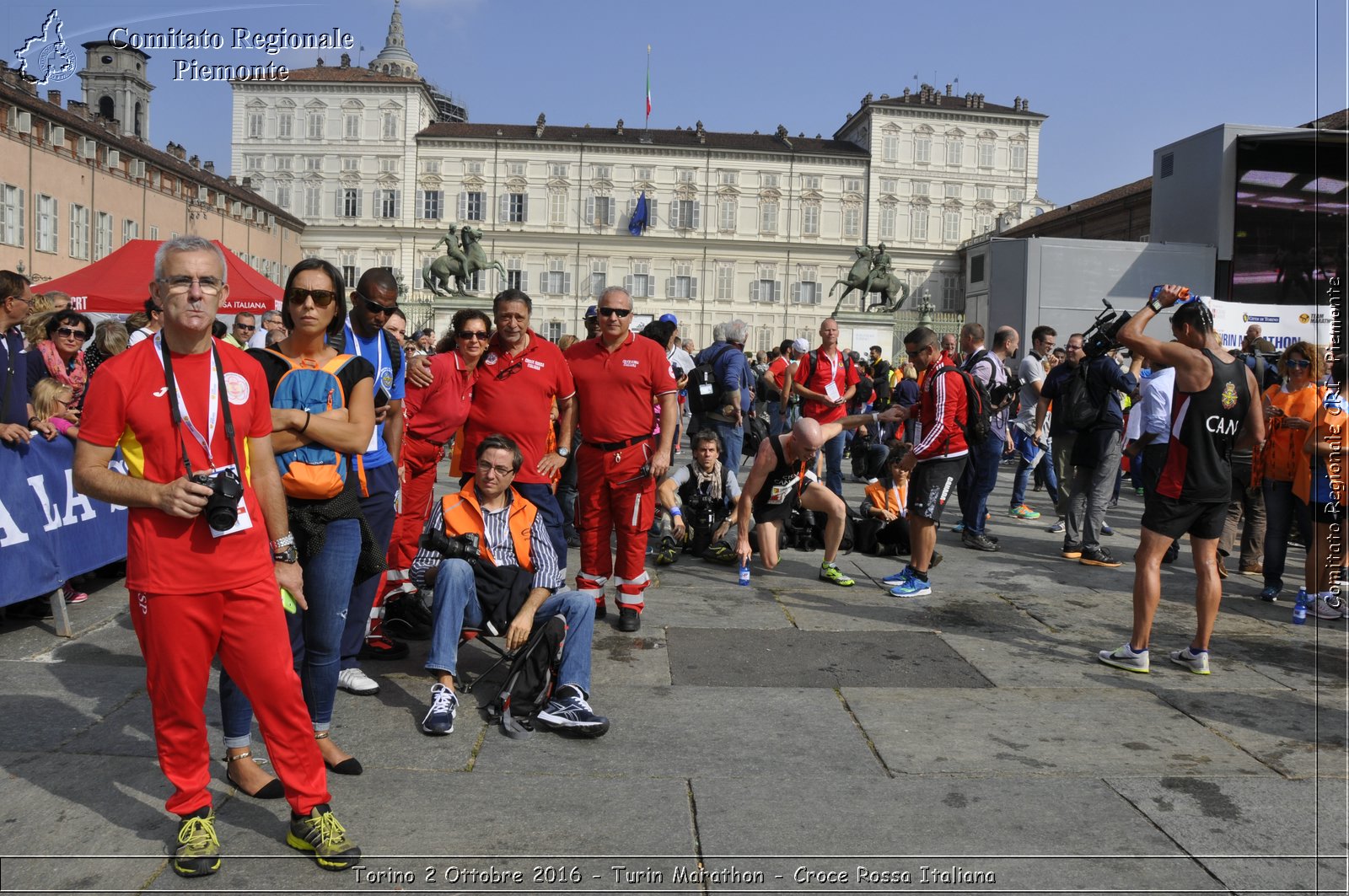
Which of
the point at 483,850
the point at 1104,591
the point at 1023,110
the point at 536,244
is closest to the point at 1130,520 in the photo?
the point at 1104,591

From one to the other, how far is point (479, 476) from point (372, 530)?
0.67m

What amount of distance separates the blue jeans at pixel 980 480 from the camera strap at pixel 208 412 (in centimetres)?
756

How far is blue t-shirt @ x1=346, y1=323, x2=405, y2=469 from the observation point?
4.61m

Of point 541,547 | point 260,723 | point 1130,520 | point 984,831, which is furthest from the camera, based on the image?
point 1130,520

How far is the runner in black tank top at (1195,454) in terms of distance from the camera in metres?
5.55

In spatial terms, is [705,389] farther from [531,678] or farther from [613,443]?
[531,678]

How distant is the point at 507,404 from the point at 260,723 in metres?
2.73

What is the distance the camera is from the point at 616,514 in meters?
6.42

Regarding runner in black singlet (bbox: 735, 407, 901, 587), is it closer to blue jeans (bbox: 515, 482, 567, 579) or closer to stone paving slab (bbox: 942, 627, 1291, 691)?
stone paving slab (bbox: 942, 627, 1291, 691)

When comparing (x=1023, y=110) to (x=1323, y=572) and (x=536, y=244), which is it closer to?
(x=536, y=244)

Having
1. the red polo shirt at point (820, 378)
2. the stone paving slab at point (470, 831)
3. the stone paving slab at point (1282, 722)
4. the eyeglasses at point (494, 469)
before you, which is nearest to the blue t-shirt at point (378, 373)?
the eyeglasses at point (494, 469)

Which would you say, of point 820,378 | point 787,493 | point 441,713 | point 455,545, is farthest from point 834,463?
point 441,713

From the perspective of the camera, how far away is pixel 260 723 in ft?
10.8

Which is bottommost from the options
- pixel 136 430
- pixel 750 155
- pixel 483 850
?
pixel 483 850
